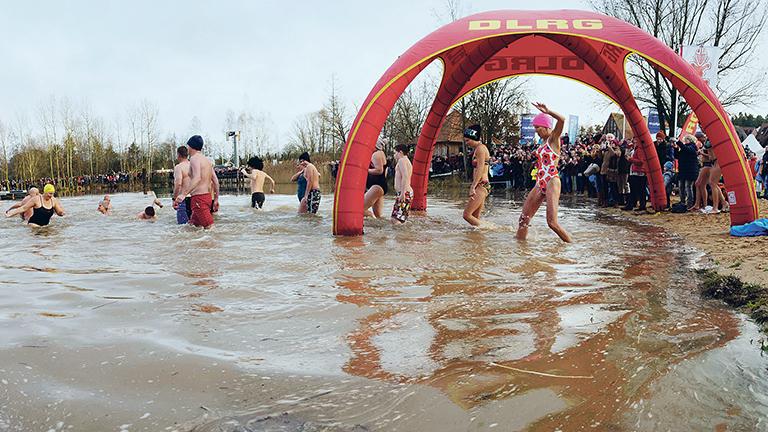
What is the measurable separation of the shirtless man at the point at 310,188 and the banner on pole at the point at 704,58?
48.5ft

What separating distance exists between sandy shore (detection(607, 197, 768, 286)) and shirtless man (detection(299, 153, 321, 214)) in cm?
681

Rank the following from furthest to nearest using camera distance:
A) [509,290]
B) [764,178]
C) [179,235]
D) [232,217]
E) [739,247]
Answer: [764,178] < [232,217] < [179,235] < [739,247] < [509,290]

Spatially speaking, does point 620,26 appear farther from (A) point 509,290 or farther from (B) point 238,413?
(B) point 238,413

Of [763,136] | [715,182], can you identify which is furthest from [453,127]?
[715,182]

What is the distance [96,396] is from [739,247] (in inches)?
287

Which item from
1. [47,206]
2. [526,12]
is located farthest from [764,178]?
[47,206]

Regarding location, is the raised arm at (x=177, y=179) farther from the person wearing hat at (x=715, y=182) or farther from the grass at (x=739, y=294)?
the person wearing hat at (x=715, y=182)

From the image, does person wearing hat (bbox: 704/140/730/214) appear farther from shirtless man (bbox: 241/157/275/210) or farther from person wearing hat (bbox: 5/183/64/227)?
person wearing hat (bbox: 5/183/64/227)

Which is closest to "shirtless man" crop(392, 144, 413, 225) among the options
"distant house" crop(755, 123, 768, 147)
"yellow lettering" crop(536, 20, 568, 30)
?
"yellow lettering" crop(536, 20, 568, 30)

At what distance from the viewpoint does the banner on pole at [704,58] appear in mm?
19500

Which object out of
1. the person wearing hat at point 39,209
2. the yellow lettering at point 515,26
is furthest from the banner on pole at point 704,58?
the person wearing hat at point 39,209

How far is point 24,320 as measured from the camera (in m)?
3.98

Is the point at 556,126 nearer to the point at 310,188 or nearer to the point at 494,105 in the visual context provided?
the point at 310,188

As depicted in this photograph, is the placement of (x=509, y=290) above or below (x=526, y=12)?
below
